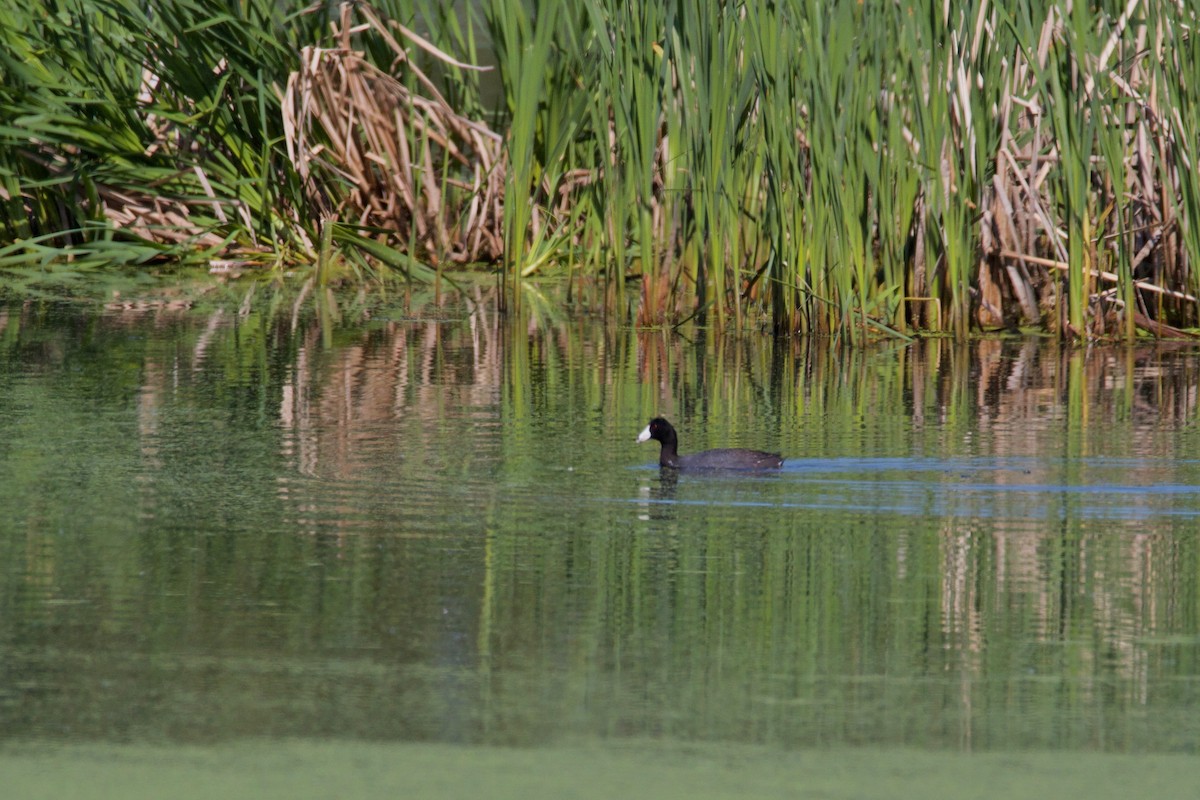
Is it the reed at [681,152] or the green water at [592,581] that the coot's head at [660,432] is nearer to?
the green water at [592,581]

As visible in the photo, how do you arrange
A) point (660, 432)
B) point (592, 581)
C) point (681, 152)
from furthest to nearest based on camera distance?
point (681, 152) → point (660, 432) → point (592, 581)

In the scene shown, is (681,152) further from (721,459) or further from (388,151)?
(721,459)

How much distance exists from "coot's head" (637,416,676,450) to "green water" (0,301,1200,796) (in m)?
0.07

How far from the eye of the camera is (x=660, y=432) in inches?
281

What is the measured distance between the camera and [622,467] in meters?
6.88

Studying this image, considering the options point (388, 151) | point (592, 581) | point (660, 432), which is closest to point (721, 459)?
point (660, 432)

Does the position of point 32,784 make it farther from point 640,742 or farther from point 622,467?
point 622,467

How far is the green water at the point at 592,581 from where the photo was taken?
12.0 feet

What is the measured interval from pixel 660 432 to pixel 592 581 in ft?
7.04

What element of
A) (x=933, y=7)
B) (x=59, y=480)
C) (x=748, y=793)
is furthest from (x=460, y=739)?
(x=933, y=7)

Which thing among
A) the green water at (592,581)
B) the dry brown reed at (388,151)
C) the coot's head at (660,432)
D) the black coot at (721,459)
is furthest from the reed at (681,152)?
the black coot at (721,459)

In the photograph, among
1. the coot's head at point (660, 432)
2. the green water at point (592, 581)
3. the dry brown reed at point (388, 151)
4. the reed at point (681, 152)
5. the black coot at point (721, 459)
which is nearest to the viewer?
the green water at point (592, 581)

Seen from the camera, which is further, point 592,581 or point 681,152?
point 681,152

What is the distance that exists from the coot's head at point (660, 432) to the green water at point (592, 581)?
0.24ft
